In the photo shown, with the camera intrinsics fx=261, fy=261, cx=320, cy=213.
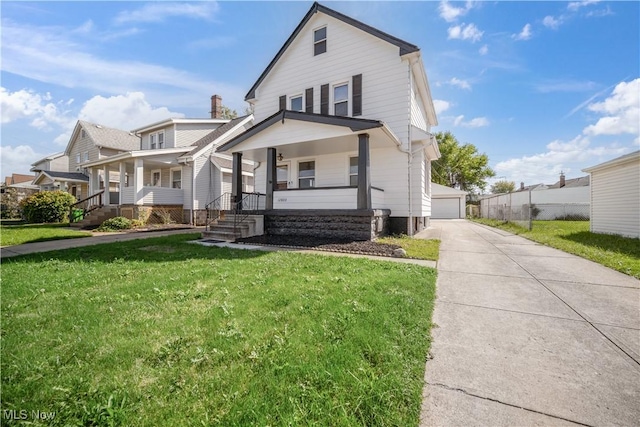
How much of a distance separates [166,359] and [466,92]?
1884cm

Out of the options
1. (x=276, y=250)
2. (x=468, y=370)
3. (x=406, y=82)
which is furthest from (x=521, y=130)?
(x=468, y=370)

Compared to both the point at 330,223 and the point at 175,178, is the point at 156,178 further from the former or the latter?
the point at 330,223

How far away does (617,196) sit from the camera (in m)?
10.7

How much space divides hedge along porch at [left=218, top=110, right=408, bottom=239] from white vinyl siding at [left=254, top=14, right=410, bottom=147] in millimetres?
1664

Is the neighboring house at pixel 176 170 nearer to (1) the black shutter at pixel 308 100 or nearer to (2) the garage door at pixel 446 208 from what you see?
(1) the black shutter at pixel 308 100

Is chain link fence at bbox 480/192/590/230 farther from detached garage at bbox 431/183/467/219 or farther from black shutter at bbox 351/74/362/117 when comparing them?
black shutter at bbox 351/74/362/117

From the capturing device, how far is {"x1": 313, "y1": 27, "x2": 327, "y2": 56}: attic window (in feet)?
39.1

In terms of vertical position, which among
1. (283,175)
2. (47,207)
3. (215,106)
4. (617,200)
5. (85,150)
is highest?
(215,106)

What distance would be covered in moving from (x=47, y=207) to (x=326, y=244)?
2088cm

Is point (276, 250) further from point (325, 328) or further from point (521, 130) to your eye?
point (521, 130)

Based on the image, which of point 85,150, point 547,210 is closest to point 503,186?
point 547,210

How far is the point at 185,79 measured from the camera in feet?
49.9

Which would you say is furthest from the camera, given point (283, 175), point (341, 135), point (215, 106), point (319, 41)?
point (215, 106)

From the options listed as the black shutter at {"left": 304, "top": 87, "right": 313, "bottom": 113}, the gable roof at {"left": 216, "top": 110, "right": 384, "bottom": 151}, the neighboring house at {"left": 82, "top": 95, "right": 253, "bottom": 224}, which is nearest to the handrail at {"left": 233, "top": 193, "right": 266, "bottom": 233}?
the gable roof at {"left": 216, "top": 110, "right": 384, "bottom": 151}
